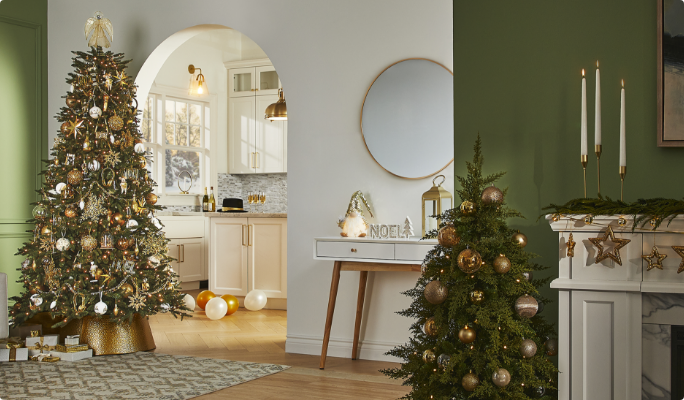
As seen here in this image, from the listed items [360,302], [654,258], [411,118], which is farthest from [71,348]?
[654,258]

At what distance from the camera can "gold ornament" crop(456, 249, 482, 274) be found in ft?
7.13

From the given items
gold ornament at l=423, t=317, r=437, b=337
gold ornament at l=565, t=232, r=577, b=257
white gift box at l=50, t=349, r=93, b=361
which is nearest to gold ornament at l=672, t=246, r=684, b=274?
gold ornament at l=565, t=232, r=577, b=257

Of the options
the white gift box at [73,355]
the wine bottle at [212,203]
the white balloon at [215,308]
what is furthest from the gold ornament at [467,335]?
the wine bottle at [212,203]

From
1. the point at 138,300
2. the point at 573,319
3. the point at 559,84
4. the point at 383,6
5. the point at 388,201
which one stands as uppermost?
the point at 383,6

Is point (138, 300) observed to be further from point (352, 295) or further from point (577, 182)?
point (577, 182)

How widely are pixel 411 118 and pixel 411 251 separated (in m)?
0.93

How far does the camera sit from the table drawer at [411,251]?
3.57 m

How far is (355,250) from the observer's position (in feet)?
12.3

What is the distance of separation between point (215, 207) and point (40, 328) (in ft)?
11.1

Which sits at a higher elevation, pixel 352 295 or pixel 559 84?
pixel 559 84

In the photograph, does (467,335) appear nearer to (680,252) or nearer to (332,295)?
(680,252)

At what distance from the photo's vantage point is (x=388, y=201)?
4074 mm

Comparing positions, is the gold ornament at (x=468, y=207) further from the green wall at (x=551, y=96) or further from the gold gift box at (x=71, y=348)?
the gold gift box at (x=71, y=348)

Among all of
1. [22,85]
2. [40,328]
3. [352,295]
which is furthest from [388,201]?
[22,85]
